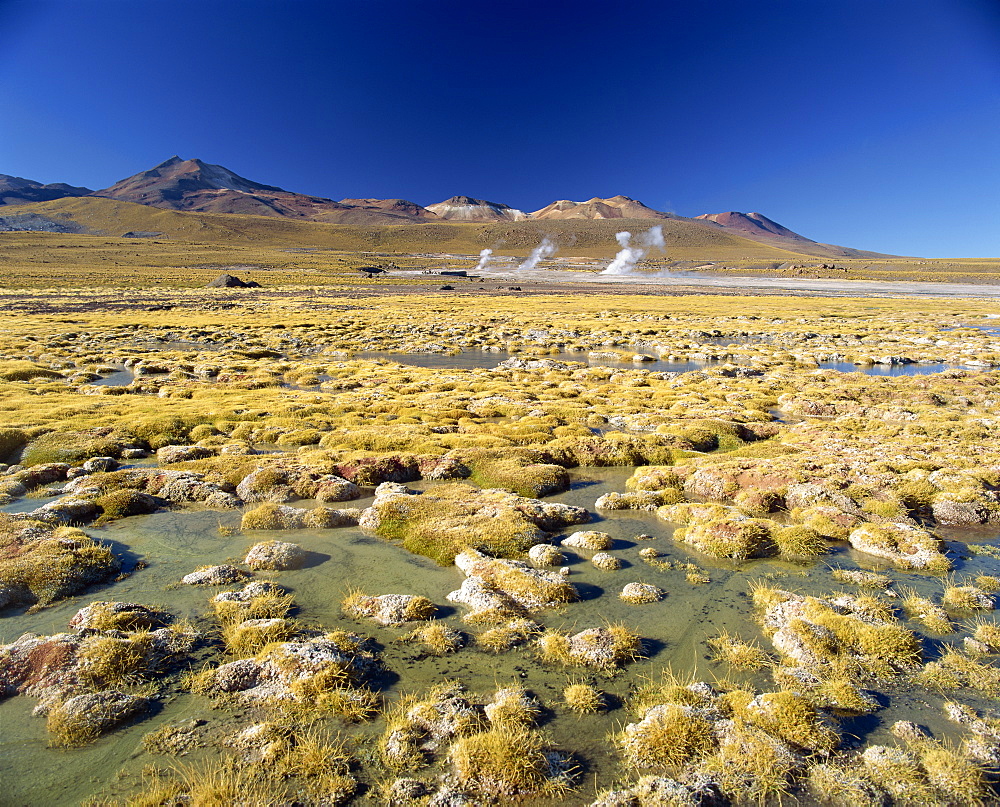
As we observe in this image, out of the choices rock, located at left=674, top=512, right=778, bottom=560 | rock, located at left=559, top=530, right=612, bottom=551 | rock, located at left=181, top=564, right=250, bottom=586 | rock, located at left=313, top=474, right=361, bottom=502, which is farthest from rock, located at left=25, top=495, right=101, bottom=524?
rock, located at left=674, top=512, right=778, bottom=560

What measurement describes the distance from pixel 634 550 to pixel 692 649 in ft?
12.1

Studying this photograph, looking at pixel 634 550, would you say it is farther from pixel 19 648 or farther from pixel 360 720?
pixel 19 648

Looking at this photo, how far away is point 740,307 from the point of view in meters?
85.8

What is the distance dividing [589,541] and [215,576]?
865 centimetres

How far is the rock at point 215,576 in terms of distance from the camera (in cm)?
1127

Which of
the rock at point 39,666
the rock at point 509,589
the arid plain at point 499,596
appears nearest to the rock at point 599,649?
the arid plain at point 499,596

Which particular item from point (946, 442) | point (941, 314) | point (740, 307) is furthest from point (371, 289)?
point (946, 442)

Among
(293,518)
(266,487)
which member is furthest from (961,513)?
(266,487)

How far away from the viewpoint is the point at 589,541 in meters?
13.1

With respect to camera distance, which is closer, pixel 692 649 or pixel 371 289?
pixel 692 649

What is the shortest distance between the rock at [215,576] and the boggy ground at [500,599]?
6 cm

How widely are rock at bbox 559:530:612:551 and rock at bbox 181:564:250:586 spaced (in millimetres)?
7622

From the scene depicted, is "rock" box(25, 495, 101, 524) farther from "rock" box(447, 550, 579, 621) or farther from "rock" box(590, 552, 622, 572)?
"rock" box(590, 552, 622, 572)

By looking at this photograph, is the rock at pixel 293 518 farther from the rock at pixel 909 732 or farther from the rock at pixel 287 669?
the rock at pixel 909 732
